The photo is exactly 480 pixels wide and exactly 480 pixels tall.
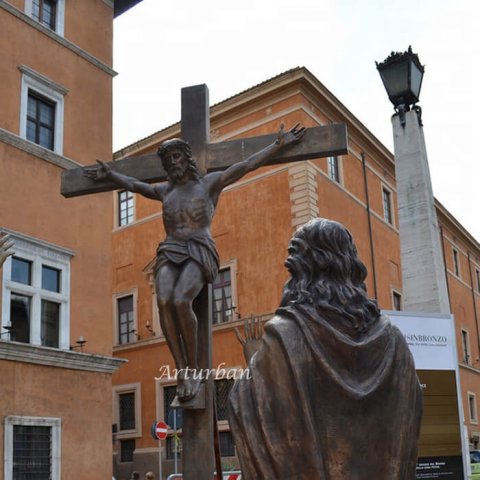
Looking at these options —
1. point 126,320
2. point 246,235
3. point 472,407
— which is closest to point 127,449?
point 126,320

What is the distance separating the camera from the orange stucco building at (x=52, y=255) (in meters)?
16.4

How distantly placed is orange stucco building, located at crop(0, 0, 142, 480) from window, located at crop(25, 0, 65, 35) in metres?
0.03

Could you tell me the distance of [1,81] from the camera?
56.8 ft

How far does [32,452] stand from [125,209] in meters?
15.5

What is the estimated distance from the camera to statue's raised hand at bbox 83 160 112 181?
598cm

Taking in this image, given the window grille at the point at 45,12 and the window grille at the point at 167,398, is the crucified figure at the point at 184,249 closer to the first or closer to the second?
the window grille at the point at 45,12

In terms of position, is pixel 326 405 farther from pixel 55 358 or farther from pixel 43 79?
pixel 43 79

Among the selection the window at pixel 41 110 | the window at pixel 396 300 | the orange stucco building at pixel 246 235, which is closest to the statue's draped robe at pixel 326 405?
the window at pixel 41 110

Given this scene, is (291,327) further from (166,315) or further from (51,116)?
(51,116)

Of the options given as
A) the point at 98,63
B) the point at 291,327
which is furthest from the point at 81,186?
the point at 98,63

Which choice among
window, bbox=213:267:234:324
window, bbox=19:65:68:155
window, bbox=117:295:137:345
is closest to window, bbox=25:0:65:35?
window, bbox=19:65:68:155

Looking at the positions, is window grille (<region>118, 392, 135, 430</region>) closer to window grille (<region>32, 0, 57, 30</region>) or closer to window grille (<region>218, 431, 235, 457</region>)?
window grille (<region>218, 431, 235, 457</region>)

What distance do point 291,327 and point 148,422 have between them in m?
25.6

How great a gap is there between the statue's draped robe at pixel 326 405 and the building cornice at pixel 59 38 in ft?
54.9
